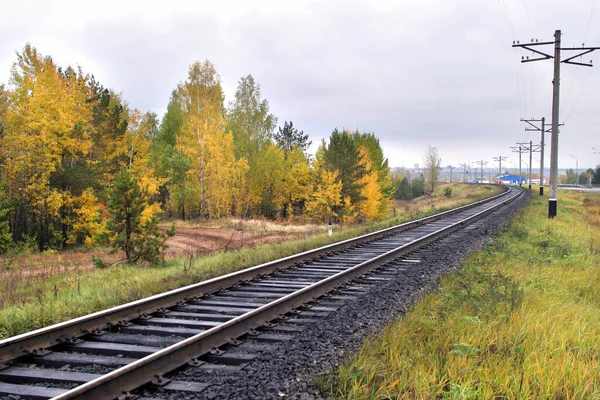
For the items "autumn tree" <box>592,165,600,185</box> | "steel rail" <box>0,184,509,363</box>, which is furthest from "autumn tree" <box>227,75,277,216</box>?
"autumn tree" <box>592,165,600,185</box>

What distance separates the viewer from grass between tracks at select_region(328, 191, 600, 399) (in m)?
4.57

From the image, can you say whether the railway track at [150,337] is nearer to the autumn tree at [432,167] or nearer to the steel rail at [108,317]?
the steel rail at [108,317]

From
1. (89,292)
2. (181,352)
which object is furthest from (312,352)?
(89,292)

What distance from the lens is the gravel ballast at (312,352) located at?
14.6 ft

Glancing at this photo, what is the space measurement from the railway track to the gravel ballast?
245 mm

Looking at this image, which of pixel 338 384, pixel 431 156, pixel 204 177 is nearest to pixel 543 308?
pixel 338 384

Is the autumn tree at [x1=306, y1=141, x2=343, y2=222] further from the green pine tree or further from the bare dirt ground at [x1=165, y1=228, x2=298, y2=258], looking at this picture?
the green pine tree

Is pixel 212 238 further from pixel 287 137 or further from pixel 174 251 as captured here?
pixel 287 137

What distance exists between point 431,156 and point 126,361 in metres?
95.3

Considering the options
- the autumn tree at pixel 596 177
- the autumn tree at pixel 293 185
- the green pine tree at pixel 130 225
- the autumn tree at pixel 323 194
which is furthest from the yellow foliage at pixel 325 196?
the autumn tree at pixel 596 177

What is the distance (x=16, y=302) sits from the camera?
340 inches

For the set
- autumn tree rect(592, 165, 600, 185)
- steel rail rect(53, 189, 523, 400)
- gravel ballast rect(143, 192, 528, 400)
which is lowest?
gravel ballast rect(143, 192, 528, 400)

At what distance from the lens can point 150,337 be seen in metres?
5.96

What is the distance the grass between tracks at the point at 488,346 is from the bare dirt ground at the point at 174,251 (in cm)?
954
